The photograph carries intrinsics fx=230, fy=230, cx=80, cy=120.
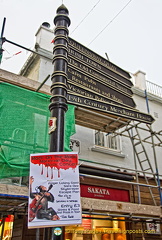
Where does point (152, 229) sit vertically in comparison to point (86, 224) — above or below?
below

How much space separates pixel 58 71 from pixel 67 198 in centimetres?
227

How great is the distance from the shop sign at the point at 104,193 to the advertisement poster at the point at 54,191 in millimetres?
4055

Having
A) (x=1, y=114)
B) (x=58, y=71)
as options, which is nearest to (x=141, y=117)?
(x=58, y=71)

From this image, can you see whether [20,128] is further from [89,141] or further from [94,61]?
[89,141]

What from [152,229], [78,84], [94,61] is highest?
[94,61]

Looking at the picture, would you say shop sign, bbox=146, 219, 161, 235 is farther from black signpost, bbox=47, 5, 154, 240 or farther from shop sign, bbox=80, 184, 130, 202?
A: black signpost, bbox=47, 5, 154, 240

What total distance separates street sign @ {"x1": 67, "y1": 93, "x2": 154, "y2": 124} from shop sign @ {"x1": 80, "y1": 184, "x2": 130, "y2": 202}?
2.72m

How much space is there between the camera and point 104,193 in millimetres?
7500

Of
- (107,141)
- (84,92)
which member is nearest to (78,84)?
(84,92)

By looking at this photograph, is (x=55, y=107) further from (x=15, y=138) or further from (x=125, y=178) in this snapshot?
(x=125, y=178)

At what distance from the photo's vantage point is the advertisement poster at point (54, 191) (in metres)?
2.92

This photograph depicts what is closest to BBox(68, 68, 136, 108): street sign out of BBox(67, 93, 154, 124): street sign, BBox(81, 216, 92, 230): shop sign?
BBox(67, 93, 154, 124): street sign

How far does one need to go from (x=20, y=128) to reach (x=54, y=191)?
7.29 ft

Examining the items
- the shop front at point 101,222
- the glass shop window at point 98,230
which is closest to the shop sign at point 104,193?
the shop front at point 101,222
